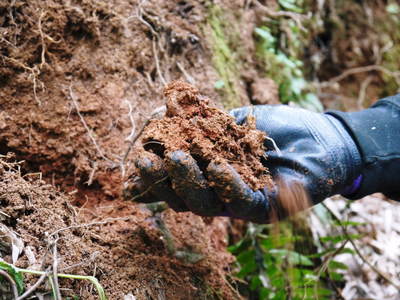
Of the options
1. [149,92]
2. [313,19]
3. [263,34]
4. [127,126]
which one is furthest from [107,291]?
[313,19]

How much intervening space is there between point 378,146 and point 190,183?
92cm

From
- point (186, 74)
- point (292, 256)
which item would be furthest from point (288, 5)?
point (292, 256)

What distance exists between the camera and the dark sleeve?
1.75m

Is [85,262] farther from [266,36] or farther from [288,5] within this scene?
[288,5]

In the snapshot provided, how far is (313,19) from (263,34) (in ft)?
4.15

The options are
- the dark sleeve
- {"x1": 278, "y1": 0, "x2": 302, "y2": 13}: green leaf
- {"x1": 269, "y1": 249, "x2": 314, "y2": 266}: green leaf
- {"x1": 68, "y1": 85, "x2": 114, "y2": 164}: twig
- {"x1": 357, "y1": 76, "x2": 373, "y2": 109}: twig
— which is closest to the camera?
the dark sleeve

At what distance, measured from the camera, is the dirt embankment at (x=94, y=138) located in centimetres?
149

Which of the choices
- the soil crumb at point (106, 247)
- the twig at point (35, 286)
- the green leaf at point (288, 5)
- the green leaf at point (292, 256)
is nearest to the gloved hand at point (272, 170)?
the soil crumb at point (106, 247)

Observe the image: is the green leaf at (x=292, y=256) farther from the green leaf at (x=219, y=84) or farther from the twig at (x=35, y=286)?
the twig at (x=35, y=286)

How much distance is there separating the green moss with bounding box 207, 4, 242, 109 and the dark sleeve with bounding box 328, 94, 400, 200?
0.79 meters

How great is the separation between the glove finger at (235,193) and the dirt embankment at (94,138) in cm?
42

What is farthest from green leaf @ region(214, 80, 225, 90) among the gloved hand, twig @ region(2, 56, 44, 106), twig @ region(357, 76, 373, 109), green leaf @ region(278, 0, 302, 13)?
twig @ region(357, 76, 373, 109)

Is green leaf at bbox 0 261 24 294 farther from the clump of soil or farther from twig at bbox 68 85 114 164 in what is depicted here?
twig at bbox 68 85 114 164

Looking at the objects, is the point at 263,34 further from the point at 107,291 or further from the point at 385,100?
the point at 107,291
